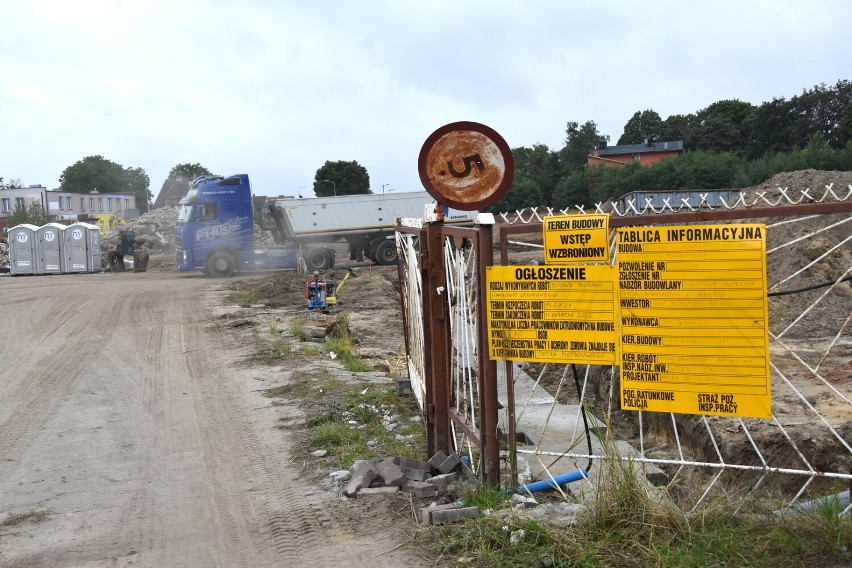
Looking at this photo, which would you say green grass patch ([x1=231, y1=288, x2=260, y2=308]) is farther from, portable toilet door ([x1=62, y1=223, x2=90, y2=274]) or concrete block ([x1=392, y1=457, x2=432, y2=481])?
portable toilet door ([x1=62, y1=223, x2=90, y2=274])

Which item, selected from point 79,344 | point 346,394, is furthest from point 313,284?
point 346,394

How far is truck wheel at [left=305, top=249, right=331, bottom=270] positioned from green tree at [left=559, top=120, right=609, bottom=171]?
2077 inches

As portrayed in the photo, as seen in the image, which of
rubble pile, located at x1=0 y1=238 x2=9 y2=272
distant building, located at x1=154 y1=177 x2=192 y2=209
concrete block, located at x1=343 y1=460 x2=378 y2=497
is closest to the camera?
concrete block, located at x1=343 y1=460 x2=378 y2=497

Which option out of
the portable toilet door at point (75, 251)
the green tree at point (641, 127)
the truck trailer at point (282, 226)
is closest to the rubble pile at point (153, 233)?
the portable toilet door at point (75, 251)

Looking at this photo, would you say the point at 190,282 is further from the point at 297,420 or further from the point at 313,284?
the point at 297,420

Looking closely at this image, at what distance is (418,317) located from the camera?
7.23 metres

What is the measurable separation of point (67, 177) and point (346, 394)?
119877 mm

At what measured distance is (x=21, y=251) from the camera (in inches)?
1430

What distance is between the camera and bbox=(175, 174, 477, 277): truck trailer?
30172 millimetres

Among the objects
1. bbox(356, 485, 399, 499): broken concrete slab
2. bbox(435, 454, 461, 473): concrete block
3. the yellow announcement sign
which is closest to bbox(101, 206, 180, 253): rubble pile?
bbox(356, 485, 399, 499): broken concrete slab

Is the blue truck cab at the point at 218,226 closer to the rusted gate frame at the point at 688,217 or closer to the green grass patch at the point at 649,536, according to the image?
the rusted gate frame at the point at 688,217

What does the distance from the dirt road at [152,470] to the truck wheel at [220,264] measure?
1607cm

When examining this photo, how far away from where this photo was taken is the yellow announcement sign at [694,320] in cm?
418

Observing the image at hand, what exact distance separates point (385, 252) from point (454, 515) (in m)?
28.6
